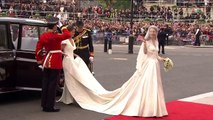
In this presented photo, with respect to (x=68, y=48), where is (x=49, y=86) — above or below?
below

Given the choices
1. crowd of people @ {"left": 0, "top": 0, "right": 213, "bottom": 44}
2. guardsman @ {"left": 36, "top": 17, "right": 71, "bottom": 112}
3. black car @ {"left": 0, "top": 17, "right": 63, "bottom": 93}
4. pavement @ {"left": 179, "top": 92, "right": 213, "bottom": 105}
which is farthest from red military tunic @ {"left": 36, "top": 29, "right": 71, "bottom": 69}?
crowd of people @ {"left": 0, "top": 0, "right": 213, "bottom": 44}

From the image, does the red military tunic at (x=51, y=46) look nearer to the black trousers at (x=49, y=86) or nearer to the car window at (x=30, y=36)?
the black trousers at (x=49, y=86)

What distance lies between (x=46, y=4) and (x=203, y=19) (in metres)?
16.2

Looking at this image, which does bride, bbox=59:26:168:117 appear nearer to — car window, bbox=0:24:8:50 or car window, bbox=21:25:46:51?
car window, bbox=21:25:46:51

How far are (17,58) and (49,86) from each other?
1074mm

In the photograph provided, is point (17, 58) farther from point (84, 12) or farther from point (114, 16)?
point (114, 16)

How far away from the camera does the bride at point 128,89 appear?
8.92 meters

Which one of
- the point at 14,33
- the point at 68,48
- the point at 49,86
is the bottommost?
the point at 49,86

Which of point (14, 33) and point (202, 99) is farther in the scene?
point (202, 99)

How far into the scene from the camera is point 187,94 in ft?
40.0

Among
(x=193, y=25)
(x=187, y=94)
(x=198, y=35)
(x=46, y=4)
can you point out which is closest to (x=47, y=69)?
(x=187, y=94)

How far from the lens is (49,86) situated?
30.8 ft

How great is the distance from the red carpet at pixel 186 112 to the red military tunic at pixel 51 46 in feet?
5.28

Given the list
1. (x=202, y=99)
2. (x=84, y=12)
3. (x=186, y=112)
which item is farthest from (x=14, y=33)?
(x=84, y=12)
